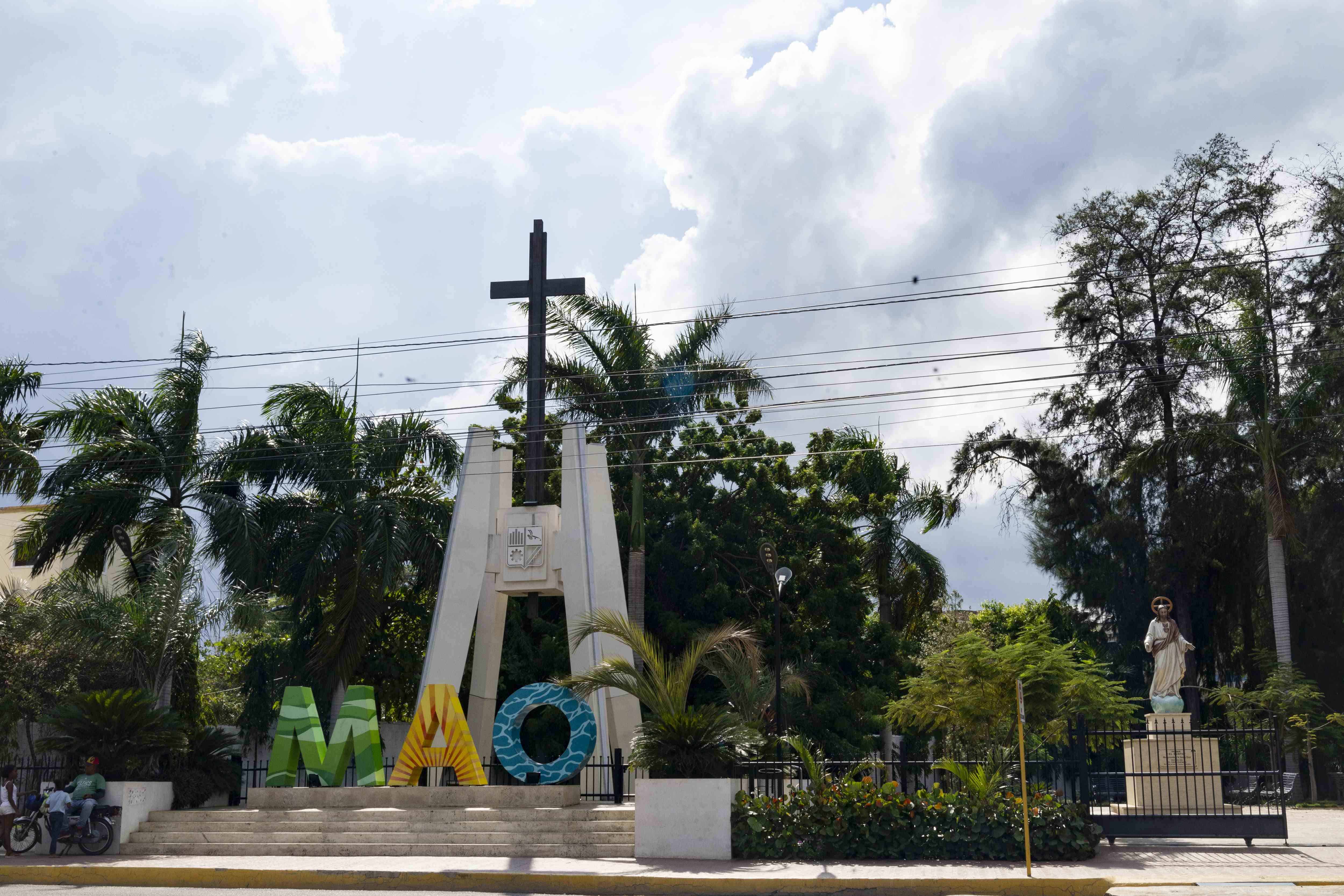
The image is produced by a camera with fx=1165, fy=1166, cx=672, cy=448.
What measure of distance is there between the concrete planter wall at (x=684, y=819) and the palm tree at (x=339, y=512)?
11.5 m

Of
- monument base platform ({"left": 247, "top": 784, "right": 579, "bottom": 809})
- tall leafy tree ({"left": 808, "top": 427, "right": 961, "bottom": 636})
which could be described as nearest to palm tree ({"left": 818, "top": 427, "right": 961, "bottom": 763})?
tall leafy tree ({"left": 808, "top": 427, "right": 961, "bottom": 636})

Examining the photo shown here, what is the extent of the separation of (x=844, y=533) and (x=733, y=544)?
3529 mm

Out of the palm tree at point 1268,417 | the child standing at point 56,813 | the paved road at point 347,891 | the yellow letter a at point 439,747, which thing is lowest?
the paved road at point 347,891

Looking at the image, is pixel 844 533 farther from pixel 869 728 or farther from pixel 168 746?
pixel 168 746

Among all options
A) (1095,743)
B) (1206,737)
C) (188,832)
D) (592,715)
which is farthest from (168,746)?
(1206,737)

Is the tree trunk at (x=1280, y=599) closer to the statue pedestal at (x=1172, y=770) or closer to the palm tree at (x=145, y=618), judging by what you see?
the statue pedestal at (x=1172, y=770)

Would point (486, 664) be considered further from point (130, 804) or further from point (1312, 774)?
point (1312, 774)

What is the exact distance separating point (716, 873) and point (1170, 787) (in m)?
8.01

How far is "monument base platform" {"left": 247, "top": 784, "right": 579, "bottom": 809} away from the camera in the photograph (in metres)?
19.0

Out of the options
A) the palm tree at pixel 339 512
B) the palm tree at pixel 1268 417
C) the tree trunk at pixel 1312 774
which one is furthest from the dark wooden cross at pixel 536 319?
the tree trunk at pixel 1312 774

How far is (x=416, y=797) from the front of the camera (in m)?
19.3

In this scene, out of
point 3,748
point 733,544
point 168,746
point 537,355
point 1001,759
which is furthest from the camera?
point 733,544

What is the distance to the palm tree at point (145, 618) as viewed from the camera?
2147 centimetres

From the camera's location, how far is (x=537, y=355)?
25391mm
